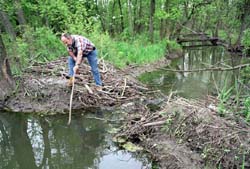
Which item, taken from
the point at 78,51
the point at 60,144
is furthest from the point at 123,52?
the point at 60,144

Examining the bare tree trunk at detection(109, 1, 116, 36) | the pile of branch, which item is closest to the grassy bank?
the pile of branch

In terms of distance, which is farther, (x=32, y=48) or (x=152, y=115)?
(x=32, y=48)

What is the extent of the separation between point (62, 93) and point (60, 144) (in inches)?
77.6

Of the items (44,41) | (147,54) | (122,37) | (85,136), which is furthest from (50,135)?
(122,37)

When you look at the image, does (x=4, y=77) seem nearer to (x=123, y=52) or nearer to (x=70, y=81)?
(x=70, y=81)

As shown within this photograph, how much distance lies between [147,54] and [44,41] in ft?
16.0

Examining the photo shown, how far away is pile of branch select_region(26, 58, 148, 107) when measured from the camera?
6879 mm

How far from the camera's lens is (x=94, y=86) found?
23.1 feet

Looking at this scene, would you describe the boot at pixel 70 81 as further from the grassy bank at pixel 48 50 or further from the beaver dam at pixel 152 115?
the grassy bank at pixel 48 50

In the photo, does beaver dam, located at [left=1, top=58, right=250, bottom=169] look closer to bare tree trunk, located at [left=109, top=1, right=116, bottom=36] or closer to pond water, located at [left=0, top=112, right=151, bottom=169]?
pond water, located at [left=0, top=112, right=151, bottom=169]

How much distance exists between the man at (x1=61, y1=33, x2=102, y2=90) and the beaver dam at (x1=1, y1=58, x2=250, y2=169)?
35 cm

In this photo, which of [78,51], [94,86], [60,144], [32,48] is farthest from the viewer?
[32,48]

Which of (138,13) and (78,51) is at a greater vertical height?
(138,13)

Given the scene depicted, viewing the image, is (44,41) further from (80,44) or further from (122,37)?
(122,37)
